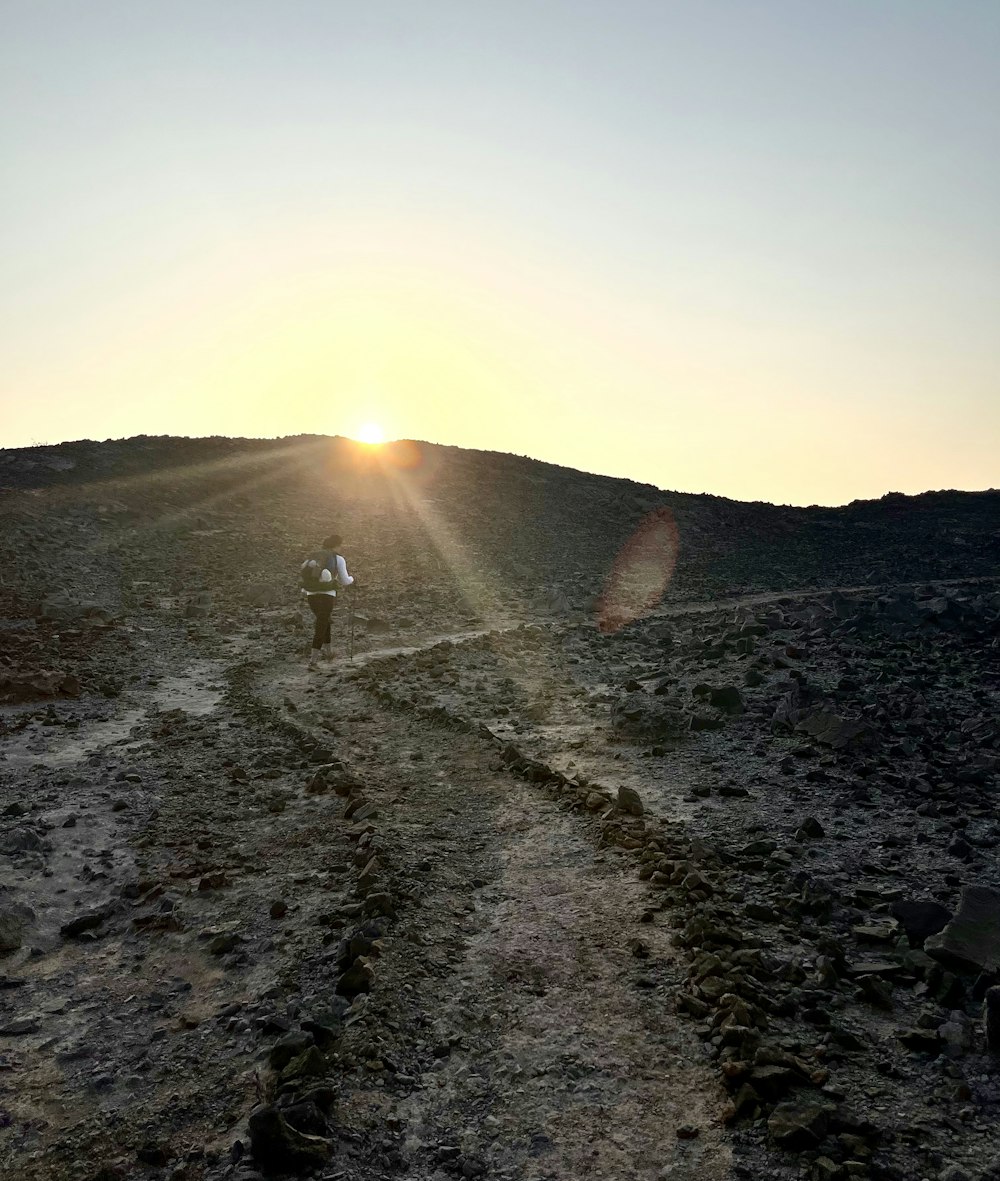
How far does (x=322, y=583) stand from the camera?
17047 millimetres

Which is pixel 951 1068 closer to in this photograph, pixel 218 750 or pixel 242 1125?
pixel 242 1125

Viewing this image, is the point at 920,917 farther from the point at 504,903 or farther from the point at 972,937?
the point at 504,903

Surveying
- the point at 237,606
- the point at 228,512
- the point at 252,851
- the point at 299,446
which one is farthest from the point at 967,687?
the point at 299,446

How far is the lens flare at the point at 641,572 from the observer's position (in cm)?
2424

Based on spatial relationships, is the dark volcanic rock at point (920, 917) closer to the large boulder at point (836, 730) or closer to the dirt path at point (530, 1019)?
the dirt path at point (530, 1019)

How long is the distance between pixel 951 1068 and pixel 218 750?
9.26 metres

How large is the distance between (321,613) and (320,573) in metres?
0.89

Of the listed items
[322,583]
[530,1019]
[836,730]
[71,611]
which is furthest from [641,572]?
[530,1019]

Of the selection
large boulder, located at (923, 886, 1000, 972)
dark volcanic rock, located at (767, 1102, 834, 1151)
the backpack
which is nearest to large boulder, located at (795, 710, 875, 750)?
large boulder, located at (923, 886, 1000, 972)

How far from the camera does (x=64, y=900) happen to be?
7281mm

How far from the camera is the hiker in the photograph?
1706 centimetres

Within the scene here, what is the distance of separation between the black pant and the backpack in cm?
15

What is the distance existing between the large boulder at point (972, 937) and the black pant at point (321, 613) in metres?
13.1

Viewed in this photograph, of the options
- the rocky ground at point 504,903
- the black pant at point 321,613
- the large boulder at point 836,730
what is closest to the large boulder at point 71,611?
the rocky ground at point 504,903
